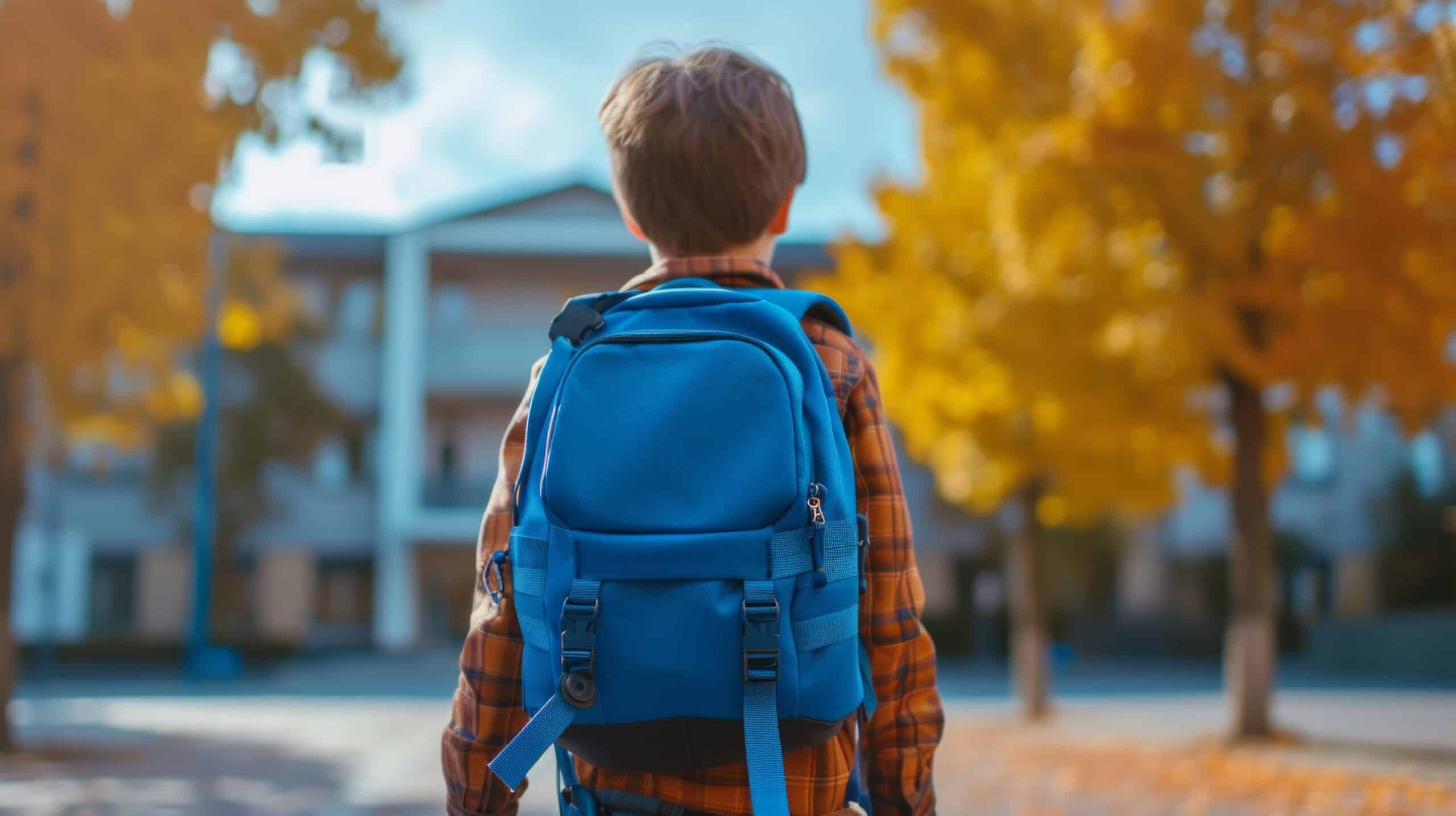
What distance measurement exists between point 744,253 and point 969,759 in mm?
8439

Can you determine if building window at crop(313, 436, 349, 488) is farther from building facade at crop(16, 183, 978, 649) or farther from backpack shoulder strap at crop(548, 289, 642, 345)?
backpack shoulder strap at crop(548, 289, 642, 345)

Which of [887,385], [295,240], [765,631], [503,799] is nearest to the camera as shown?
[765,631]

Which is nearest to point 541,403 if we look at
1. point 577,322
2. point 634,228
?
point 577,322

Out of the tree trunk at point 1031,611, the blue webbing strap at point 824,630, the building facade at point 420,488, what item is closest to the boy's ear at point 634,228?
the blue webbing strap at point 824,630

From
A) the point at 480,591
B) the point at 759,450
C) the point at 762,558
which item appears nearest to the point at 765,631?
the point at 762,558

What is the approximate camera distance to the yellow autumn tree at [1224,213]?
832 cm

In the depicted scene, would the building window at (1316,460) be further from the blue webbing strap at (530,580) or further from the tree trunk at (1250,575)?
the blue webbing strap at (530,580)

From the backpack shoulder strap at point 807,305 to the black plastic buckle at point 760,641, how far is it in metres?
0.36

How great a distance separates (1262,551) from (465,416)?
24942mm

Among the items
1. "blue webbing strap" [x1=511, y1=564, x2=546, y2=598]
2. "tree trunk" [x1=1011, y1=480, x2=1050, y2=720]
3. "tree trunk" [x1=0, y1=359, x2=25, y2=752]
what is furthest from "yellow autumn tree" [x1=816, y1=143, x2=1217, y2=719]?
"blue webbing strap" [x1=511, y1=564, x2=546, y2=598]

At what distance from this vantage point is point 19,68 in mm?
8781

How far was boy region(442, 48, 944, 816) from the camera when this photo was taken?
4.74ft

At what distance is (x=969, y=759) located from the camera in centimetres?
934

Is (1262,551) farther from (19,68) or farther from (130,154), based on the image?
(19,68)
